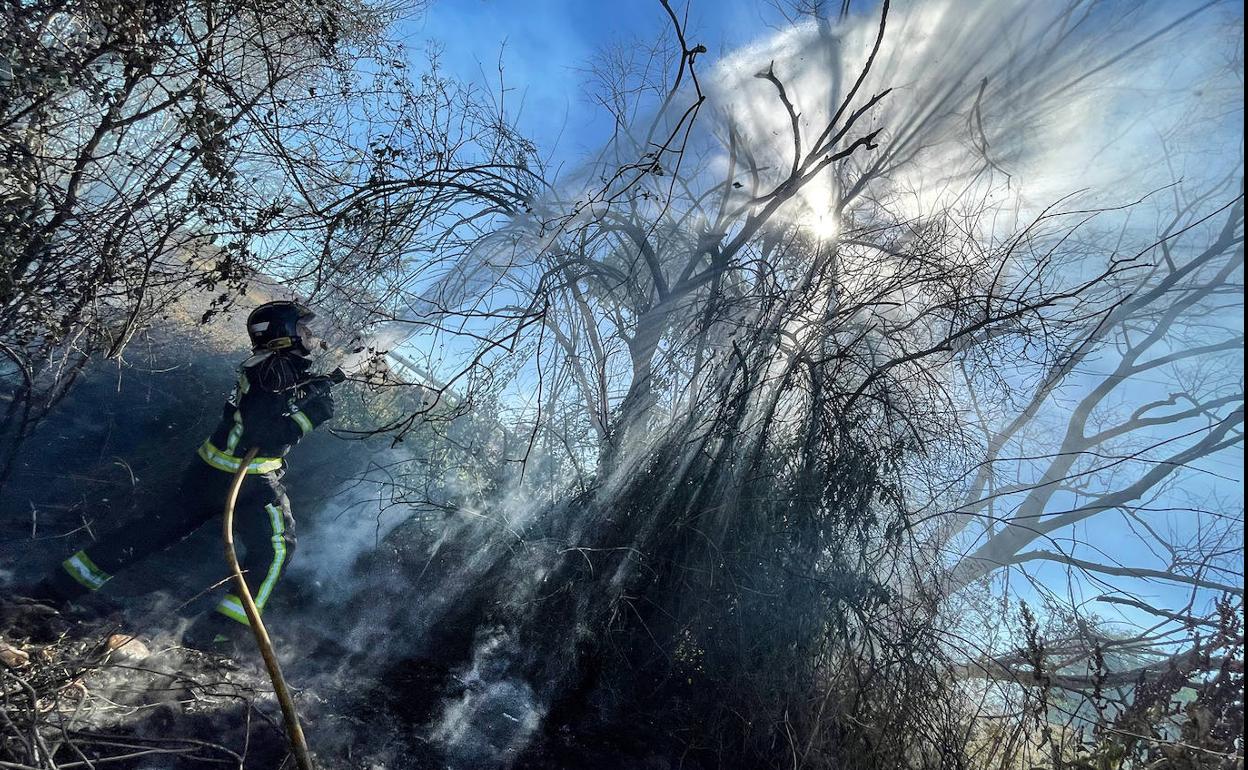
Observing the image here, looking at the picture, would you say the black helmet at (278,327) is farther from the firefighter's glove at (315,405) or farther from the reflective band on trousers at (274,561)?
the reflective band on trousers at (274,561)

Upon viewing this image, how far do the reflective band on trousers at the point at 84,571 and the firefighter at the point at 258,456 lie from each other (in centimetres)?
18

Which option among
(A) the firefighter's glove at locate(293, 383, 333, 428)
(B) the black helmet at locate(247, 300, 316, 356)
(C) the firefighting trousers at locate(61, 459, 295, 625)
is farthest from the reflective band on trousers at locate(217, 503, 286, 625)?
(B) the black helmet at locate(247, 300, 316, 356)

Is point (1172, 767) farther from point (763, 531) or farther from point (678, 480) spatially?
point (678, 480)

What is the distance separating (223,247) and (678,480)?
3239mm

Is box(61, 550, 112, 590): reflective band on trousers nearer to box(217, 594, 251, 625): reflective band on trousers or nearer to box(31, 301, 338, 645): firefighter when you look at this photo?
box(31, 301, 338, 645): firefighter

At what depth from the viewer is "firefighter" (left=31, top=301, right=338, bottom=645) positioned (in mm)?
4301

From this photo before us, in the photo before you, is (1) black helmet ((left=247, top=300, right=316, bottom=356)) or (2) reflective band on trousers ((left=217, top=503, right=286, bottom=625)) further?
(1) black helmet ((left=247, top=300, right=316, bottom=356))

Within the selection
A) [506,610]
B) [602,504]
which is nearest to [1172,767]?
[602,504]

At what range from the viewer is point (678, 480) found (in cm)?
466

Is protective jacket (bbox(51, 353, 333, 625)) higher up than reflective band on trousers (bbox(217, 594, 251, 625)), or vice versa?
protective jacket (bbox(51, 353, 333, 625))

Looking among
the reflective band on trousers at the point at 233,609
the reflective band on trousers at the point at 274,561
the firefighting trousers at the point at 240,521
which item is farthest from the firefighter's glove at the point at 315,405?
the reflective band on trousers at the point at 233,609

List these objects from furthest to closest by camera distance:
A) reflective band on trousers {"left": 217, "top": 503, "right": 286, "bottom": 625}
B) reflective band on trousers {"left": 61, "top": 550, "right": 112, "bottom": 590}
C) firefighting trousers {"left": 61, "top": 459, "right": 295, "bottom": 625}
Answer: firefighting trousers {"left": 61, "top": 459, "right": 295, "bottom": 625}, reflective band on trousers {"left": 217, "top": 503, "right": 286, "bottom": 625}, reflective band on trousers {"left": 61, "top": 550, "right": 112, "bottom": 590}

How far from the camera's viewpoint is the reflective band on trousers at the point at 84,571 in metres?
4.01

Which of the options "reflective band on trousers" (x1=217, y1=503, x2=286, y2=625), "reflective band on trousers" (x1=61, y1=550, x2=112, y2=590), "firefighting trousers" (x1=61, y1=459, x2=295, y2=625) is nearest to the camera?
"reflective band on trousers" (x1=61, y1=550, x2=112, y2=590)
